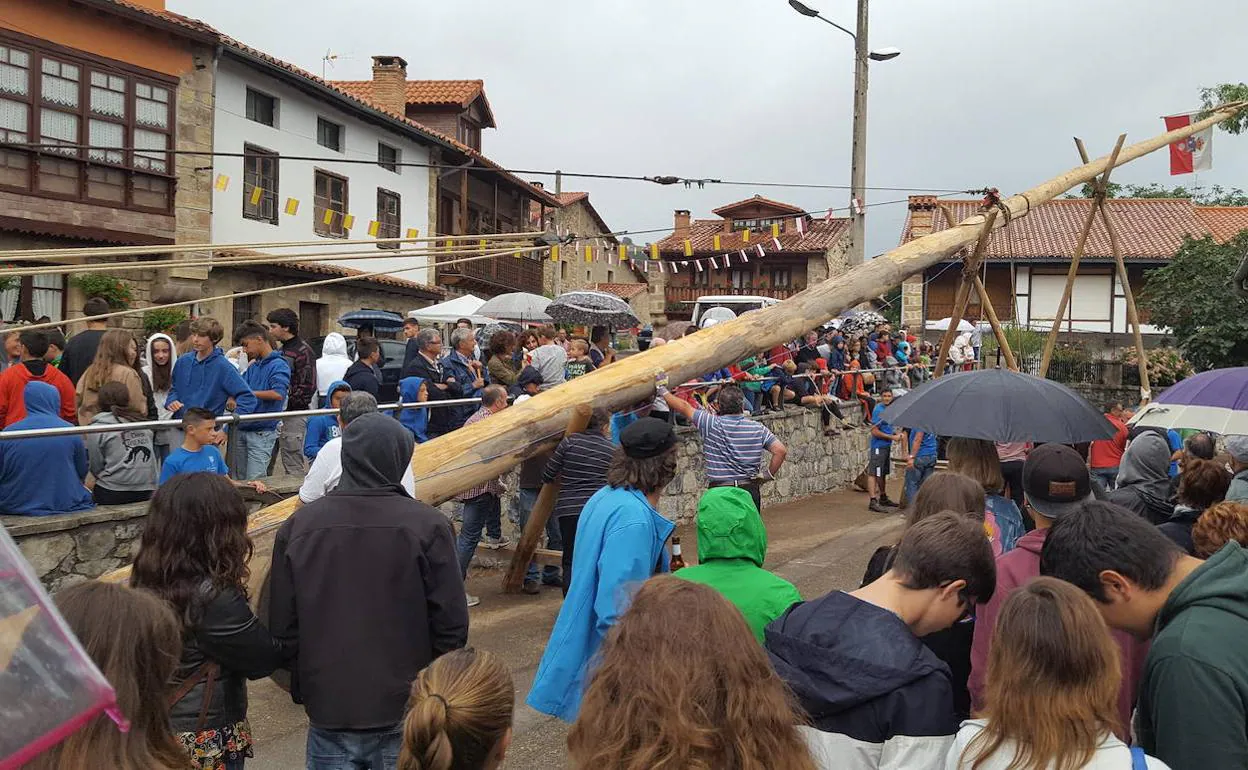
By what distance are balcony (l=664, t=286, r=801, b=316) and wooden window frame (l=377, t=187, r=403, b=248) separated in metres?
19.2

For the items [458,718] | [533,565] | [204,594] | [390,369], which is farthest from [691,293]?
[458,718]

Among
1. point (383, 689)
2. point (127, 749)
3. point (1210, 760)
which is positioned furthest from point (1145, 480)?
point (127, 749)

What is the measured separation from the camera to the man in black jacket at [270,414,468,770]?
304 cm

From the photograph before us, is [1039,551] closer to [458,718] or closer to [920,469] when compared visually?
[458,718]

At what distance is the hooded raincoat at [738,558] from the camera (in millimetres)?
2938

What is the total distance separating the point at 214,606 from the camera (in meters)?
2.82

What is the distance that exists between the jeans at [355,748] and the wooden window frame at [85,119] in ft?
45.8

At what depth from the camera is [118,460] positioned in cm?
581

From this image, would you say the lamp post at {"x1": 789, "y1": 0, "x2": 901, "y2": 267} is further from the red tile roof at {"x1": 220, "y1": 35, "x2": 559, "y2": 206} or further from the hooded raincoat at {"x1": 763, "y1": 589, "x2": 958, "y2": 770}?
the hooded raincoat at {"x1": 763, "y1": 589, "x2": 958, "y2": 770}

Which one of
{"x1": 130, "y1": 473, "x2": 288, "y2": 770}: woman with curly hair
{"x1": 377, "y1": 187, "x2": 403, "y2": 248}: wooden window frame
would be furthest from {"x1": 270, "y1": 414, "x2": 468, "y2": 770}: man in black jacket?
{"x1": 377, "y1": 187, "x2": 403, "y2": 248}: wooden window frame

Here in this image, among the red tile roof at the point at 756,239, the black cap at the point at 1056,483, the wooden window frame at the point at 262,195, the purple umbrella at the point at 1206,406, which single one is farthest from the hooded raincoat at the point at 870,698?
the red tile roof at the point at 756,239

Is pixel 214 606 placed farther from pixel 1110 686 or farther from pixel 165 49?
pixel 165 49

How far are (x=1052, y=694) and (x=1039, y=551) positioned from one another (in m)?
1.28

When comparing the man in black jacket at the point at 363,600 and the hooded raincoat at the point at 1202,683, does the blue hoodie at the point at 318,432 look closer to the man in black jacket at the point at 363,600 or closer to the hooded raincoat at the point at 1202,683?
the man in black jacket at the point at 363,600
